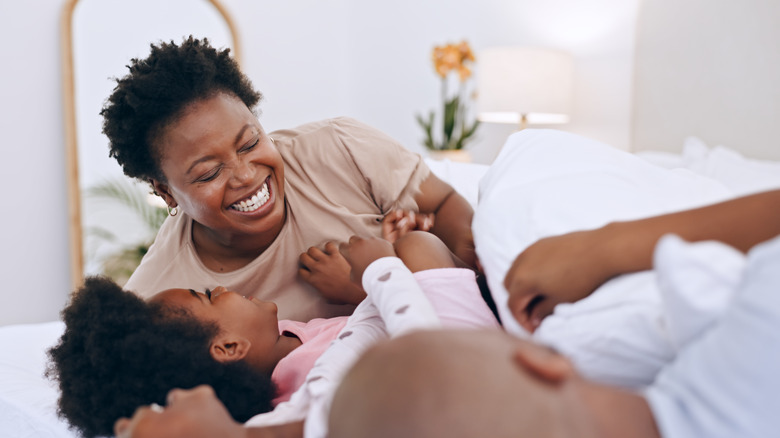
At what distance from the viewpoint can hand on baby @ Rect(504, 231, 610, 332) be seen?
1.98ft

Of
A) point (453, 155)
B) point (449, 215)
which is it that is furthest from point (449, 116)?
point (449, 215)

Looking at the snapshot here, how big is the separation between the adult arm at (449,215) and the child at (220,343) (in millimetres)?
186

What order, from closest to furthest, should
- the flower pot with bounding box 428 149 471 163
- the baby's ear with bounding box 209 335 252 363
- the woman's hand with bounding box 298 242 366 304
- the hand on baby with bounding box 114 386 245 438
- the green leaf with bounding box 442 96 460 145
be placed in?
the hand on baby with bounding box 114 386 245 438 → the baby's ear with bounding box 209 335 252 363 → the woman's hand with bounding box 298 242 366 304 → the flower pot with bounding box 428 149 471 163 → the green leaf with bounding box 442 96 460 145

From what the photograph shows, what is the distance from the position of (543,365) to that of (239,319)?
62 centimetres

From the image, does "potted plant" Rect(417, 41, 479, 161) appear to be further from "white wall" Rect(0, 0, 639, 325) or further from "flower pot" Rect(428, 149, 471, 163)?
"white wall" Rect(0, 0, 639, 325)

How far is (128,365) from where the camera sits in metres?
0.72

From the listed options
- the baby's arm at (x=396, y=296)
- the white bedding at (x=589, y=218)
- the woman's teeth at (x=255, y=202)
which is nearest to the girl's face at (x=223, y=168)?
the woman's teeth at (x=255, y=202)

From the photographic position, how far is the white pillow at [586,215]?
0.54m

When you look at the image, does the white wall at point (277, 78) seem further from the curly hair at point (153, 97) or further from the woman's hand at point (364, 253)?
the woman's hand at point (364, 253)

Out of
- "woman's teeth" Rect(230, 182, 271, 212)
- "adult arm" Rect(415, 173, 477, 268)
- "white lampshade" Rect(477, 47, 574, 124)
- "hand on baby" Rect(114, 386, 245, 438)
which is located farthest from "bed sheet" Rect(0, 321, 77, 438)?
"white lampshade" Rect(477, 47, 574, 124)

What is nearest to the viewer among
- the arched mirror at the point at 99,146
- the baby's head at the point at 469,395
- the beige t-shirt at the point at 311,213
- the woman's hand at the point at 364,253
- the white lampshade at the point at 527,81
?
the baby's head at the point at 469,395

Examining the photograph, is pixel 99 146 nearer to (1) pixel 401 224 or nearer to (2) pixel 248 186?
(2) pixel 248 186

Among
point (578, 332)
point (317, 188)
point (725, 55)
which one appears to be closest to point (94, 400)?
point (578, 332)

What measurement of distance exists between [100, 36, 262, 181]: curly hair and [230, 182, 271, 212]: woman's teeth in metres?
0.17
